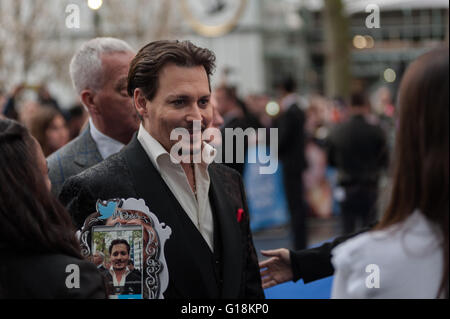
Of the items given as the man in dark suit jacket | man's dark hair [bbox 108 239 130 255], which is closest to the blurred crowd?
the man in dark suit jacket

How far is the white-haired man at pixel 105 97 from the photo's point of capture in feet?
12.0

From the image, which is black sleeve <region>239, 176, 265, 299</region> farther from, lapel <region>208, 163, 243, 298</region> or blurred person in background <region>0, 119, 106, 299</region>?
blurred person in background <region>0, 119, 106, 299</region>

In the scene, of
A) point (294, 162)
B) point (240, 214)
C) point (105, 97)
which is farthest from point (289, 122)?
point (240, 214)

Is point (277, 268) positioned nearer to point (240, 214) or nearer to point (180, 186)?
point (240, 214)

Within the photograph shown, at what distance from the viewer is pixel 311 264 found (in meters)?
3.09

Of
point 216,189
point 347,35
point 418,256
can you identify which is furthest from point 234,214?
point 347,35

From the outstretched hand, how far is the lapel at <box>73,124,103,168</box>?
3.56 feet

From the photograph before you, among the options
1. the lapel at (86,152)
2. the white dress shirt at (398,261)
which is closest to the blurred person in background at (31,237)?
the white dress shirt at (398,261)

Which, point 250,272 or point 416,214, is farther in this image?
point 250,272

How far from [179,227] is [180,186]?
192 millimetres

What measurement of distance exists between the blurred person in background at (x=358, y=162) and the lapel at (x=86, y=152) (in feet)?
19.3

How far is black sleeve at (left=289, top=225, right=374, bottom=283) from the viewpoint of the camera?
3.06 meters
